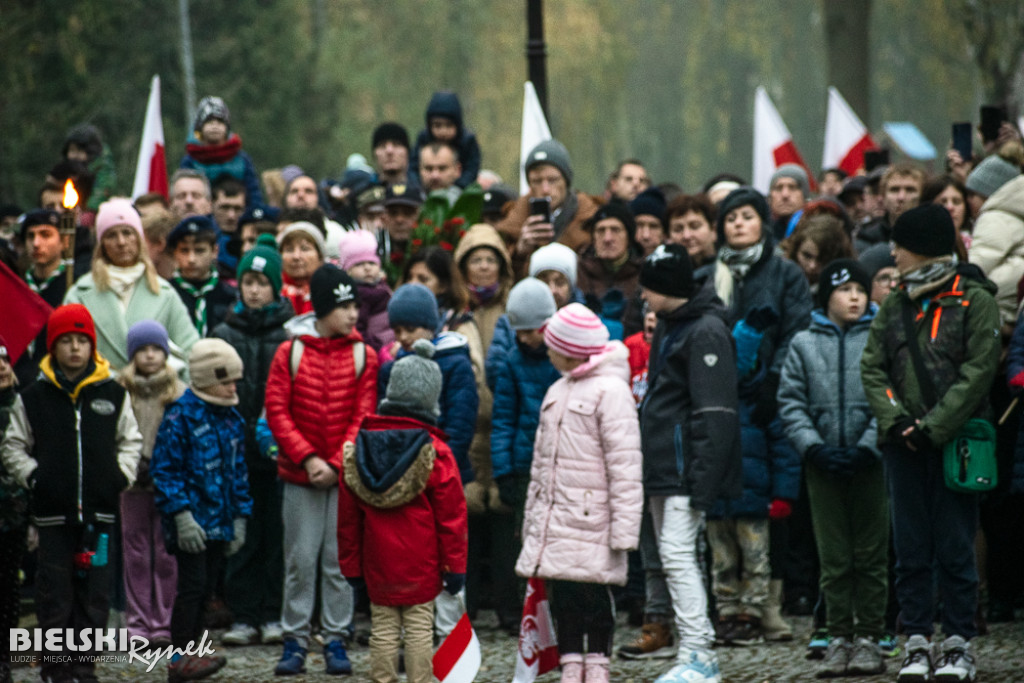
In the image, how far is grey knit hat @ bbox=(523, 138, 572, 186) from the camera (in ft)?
35.2

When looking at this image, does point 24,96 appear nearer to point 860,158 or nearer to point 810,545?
point 860,158

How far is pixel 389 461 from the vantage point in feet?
23.0

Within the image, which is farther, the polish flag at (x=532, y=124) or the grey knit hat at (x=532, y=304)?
the polish flag at (x=532, y=124)

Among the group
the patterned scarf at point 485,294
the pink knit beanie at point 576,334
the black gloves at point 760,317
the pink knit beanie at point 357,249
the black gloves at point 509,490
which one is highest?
the pink knit beanie at point 357,249

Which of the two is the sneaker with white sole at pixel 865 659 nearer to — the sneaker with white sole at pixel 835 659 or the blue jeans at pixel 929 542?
the sneaker with white sole at pixel 835 659

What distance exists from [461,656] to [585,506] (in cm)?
98

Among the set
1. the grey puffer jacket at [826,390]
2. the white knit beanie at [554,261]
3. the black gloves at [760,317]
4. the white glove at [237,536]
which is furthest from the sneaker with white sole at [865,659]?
the white glove at [237,536]

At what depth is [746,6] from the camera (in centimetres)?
3850

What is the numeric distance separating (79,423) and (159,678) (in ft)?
5.04

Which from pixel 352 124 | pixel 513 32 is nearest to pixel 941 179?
pixel 352 124

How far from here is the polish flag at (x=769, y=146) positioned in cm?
1523

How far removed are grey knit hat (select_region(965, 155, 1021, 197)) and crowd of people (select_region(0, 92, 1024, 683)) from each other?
0.02 meters

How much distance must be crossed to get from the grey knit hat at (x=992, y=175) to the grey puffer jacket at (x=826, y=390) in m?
2.47

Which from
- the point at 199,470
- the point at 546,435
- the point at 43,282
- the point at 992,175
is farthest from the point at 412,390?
the point at 992,175
